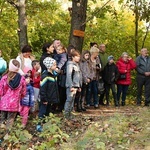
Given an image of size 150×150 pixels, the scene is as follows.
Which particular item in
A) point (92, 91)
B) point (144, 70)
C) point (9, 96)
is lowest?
point (92, 91)

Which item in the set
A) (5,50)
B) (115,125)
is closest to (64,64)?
(115,125)

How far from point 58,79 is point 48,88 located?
112cm

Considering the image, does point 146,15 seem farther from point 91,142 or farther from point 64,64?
point 91,142

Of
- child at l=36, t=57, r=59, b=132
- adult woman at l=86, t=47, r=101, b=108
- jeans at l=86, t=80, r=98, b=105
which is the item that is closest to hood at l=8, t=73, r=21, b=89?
child at l=36, t=57, r=59, b=132

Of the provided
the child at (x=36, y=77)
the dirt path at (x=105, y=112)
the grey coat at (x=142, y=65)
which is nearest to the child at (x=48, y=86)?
the child at (x=36, y=77)

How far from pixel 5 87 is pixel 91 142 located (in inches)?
90.2

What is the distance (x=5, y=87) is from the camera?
23.9 ft

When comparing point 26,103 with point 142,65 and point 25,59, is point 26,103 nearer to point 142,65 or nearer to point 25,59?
point 25,59

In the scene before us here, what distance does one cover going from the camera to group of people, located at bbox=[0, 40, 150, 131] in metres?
7.32

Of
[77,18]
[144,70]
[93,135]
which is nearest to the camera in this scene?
[93,135]

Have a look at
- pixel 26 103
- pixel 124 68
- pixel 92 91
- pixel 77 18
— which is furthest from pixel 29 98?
pixel 124 68

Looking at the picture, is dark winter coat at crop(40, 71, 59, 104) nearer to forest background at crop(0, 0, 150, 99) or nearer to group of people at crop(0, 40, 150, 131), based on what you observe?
group of people at crop(0, 40, 150, 131)

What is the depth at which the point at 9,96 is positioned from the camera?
23.8 feet

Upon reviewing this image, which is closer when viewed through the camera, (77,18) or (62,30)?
(77,18)
